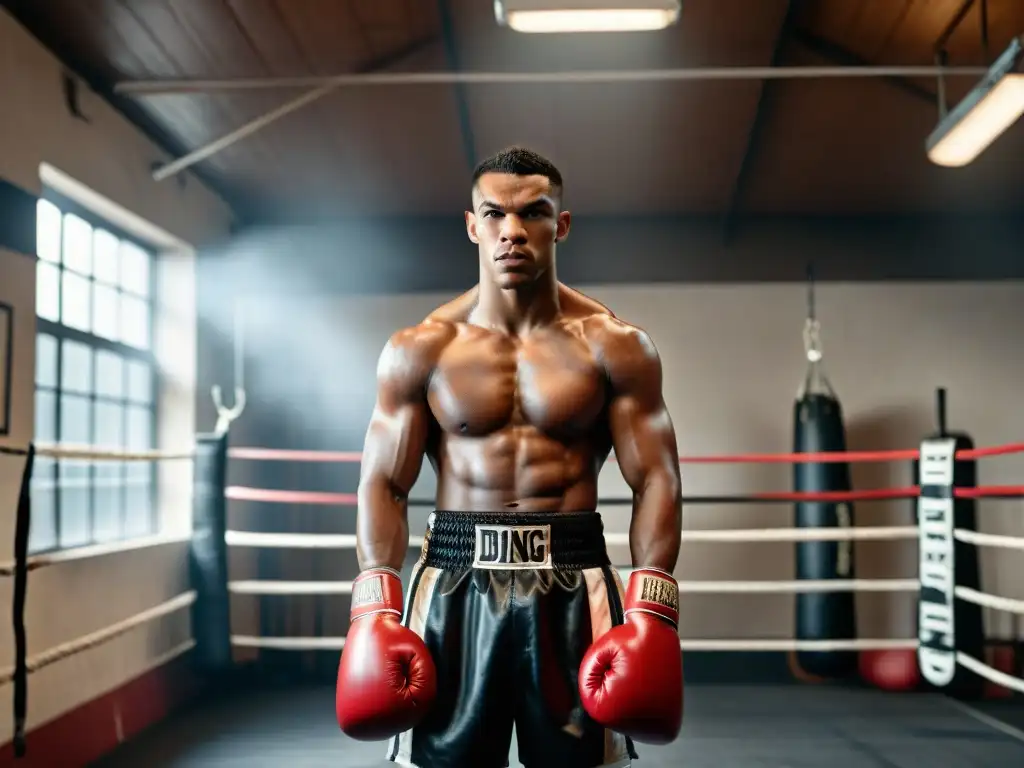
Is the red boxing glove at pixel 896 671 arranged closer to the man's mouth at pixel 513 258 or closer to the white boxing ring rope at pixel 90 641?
the white boxing ring rope at pixel 90 641

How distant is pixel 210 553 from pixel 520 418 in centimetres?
262

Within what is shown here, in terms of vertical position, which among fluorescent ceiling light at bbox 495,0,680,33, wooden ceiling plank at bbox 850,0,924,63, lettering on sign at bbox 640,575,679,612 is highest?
wooden ceiling plank at bbox 850,0,924,63

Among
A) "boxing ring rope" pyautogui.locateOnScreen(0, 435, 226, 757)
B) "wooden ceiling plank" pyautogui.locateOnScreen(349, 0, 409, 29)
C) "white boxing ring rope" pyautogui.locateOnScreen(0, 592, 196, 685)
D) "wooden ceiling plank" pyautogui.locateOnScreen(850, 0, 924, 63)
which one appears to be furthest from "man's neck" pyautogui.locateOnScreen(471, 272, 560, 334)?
"wooden ceiling plank" pyautogui.locateOnScreen(850, 0, 924, 63)

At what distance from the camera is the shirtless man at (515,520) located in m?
1.42

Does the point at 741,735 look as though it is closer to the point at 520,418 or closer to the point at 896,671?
the point at 896,671

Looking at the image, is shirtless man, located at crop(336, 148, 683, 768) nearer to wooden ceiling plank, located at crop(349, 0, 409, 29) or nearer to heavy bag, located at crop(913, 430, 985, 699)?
wooden ceiling plank, located at crop(349, 0, 409, 29)

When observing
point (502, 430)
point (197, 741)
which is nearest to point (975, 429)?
point (197, 741)

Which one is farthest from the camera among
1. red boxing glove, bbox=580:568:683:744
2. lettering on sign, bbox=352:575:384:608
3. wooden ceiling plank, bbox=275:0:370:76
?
wooden ceiling plank, bbox=275:0:370:76

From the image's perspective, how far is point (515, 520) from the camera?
4.86 ft

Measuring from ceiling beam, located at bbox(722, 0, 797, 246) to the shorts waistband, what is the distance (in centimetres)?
240

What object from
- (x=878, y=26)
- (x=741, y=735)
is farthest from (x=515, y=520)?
(x=878, y=26)

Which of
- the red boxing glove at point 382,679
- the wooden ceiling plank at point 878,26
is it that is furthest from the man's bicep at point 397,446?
the wooden ceiling plank at point 878,26

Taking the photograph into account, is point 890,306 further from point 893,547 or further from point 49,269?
point 49,269

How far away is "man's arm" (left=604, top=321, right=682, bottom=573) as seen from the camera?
1.49 meters
